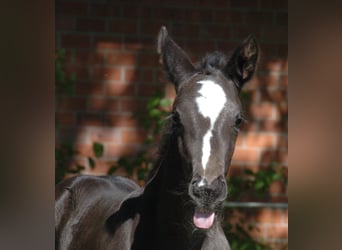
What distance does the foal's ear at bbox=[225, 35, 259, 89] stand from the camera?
10.6 ft

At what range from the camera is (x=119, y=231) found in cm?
335

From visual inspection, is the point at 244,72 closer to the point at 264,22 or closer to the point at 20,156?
the point at 20,156

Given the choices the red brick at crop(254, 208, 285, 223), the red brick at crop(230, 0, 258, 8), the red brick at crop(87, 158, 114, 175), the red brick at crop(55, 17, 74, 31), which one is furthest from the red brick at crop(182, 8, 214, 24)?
the red brick at crop(254, 208, 285, 223)

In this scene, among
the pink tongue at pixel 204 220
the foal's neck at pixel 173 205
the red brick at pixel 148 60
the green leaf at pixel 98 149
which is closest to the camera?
the pink tongue at pixel 204 220

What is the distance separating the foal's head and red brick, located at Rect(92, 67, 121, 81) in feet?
8.76

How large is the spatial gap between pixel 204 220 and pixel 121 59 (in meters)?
3.45

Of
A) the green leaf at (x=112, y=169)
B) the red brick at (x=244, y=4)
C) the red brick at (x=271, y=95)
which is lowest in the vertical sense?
the green leaf at (x=112, y=169)

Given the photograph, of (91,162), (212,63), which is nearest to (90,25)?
(91,162)

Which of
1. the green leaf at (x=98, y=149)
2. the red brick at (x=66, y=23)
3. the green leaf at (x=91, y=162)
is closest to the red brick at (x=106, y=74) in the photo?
the red brick at (x=66, y=23)

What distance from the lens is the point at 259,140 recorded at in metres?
6.14

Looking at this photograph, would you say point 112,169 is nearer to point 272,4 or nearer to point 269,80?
point 269,80

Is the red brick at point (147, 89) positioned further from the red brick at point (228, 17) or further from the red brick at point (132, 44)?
the red brick at point (228, 17)

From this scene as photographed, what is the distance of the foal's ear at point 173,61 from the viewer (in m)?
3.28

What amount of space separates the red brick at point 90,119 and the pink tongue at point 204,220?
11.0 ft
